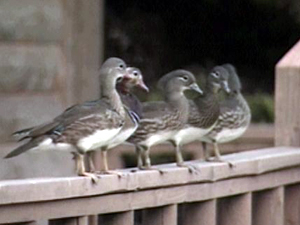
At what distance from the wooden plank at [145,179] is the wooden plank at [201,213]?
0.08 metres

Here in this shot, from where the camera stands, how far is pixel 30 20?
7.50 meters

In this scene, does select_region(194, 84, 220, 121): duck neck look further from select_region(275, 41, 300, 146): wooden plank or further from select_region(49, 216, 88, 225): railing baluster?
select_region(49, 216, 88, 225): railing baluster

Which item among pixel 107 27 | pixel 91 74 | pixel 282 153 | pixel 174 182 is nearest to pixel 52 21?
pixel 91 74

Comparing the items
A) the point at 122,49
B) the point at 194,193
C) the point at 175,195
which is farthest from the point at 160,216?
the point at 122,49

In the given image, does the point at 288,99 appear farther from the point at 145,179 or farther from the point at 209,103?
the point at 145,179

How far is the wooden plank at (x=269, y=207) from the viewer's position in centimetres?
533

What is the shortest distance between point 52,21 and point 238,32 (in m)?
4.58

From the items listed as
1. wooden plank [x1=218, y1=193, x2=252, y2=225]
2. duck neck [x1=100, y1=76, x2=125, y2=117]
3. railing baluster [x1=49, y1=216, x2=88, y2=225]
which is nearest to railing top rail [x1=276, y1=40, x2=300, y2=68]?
wooden plank [x1=218, y1=193, x2=252, y2=225]

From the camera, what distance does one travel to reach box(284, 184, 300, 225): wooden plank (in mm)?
5645

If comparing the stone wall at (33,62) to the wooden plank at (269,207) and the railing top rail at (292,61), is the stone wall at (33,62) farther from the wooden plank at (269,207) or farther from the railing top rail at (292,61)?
the wooden plank at (269,207)

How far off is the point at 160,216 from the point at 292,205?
1167 millimetres

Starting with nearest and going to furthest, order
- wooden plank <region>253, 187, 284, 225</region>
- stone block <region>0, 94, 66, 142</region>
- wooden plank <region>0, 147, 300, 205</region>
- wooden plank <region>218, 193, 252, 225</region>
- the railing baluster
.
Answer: wooden plank <region>0, 147, 300, 205</region>, the railing baluster, wooden plank <region>218, 193, 252, 225</region>, wooden plank <region>253, 187, 284, 225</region>, stone block <region>0, 94, 66, 142</region>

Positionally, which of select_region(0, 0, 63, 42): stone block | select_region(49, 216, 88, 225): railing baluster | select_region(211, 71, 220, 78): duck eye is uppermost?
select_region(0, 0, 63, 42): stone block

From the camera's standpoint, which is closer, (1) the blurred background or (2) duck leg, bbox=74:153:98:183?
(2) duck leg, bbox=74:153:98:183
